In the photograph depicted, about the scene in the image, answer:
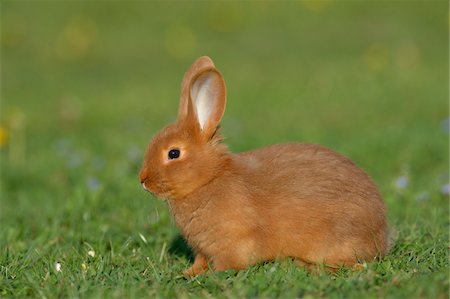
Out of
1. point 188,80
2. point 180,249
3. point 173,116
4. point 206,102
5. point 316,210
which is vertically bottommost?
point 180,249

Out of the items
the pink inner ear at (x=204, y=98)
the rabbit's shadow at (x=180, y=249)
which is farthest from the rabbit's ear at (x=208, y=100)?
the rabbit's shadow at (x=180, y=249)

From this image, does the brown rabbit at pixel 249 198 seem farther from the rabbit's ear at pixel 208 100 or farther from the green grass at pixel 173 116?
the green grass at pixel 173 116

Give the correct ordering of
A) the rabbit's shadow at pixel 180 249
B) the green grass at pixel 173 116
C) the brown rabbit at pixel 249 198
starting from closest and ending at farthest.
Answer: the green grass at pixel 173 116 → the brown rabbit at pixel 249 198 → the rabbit's shadow at pixel 180 249

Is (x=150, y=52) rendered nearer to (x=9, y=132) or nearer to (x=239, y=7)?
(x=239, y=7)

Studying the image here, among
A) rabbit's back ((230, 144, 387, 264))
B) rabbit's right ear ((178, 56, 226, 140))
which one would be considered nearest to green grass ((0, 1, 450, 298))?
rabbit's back ((230, 144, 387, 264))

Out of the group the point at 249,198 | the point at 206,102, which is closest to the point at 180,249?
the point at 249,198

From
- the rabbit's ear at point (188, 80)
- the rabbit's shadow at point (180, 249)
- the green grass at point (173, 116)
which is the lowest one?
the rabbit's shadow at point (180, 249)

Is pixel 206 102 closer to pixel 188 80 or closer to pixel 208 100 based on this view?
pixel 208 100
